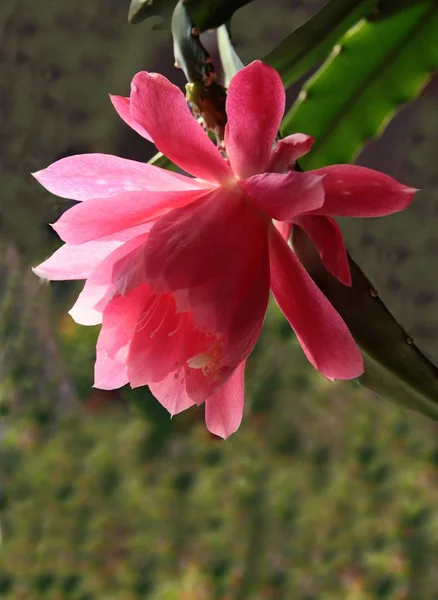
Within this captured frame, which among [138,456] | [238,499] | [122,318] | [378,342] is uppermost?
[122,318]

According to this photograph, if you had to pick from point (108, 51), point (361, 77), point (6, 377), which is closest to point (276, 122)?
point (361, 77)

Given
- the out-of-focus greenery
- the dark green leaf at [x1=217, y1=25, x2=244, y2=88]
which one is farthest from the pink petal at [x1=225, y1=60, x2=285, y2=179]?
the out-of-focus greenery

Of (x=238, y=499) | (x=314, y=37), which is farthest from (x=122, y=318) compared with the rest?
(x=238, y=499)

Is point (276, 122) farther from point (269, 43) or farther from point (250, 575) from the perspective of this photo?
point (250, 575)

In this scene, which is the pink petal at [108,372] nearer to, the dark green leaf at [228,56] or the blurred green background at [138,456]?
the dark green leaf at [228,56]

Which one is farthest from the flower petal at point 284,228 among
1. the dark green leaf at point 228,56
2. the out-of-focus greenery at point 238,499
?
the out-of-focus greenery at point 238,499

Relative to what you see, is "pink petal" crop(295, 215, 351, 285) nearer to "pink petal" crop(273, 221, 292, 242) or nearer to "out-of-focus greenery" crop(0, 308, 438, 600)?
"pink petal" crop(273, 221, 292, 242)

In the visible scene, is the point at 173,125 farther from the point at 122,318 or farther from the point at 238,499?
the point at 238,499
